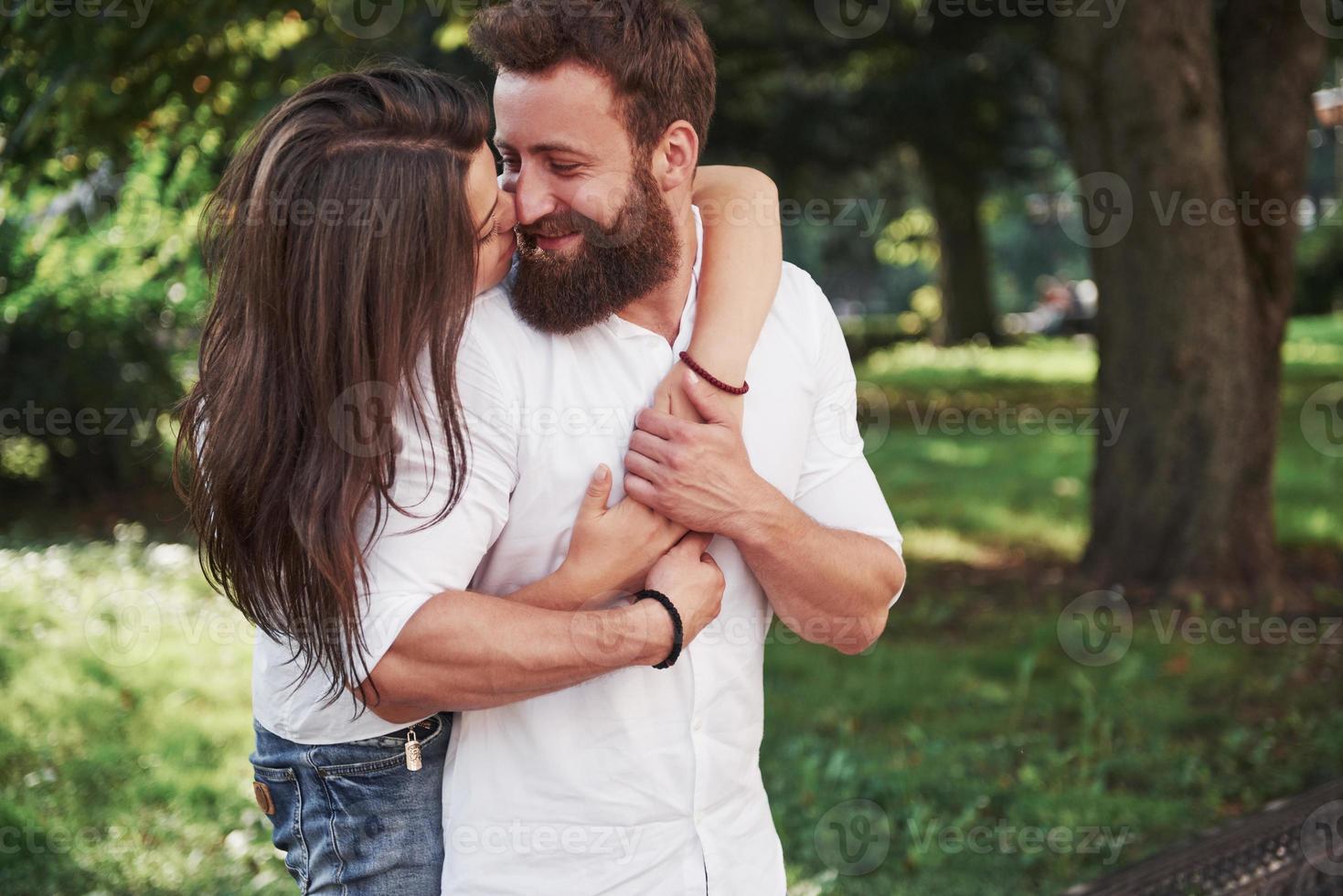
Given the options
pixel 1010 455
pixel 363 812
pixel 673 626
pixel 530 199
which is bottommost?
pixel 1010 455

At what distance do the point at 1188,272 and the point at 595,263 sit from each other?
484 centimetres

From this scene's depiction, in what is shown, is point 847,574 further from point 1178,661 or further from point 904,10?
point 904,10

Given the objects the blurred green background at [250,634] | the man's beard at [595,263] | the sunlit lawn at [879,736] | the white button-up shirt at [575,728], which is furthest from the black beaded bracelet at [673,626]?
the blurred green background at [250,634]

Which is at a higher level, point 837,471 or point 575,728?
point 837,471

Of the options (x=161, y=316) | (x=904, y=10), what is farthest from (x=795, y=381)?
(x=904, y=10)

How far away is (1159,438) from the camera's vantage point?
6.27 meters

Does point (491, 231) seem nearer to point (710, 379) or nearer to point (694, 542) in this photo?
point (710, 379)

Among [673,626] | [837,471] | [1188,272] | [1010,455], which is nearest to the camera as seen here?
[673,626]

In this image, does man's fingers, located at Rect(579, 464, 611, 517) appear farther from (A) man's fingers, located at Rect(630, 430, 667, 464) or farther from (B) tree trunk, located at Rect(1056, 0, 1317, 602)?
(B) tree trunk, located at Rect(1056, 0, 1317, 602)

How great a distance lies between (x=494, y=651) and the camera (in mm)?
1821

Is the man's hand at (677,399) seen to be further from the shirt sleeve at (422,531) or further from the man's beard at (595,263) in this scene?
the shirt sleeve at (422,531)

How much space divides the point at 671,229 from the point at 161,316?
697 centimetres

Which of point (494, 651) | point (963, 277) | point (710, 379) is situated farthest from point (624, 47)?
point (963, 277)

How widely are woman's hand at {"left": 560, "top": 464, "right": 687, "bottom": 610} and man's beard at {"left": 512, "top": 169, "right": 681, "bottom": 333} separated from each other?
0.28m
